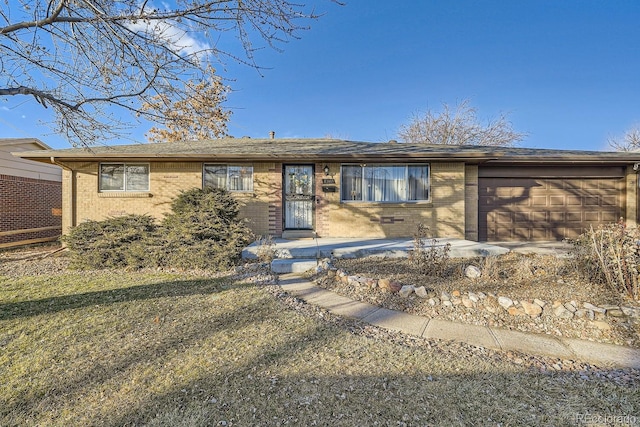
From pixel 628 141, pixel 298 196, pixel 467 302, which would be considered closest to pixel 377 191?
pixel 298 196

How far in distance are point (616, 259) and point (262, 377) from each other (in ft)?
14.8

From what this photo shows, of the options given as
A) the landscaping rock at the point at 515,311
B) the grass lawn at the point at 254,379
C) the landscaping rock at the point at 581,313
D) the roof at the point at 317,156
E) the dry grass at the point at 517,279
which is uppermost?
the roof at the point at 317,156

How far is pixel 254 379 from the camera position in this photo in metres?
2.22

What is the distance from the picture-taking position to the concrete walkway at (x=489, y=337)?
2611mm

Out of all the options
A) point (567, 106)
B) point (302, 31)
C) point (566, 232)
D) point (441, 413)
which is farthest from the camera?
point (567, 106)

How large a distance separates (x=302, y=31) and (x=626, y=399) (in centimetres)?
483

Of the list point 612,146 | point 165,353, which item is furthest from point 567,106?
point 165,353

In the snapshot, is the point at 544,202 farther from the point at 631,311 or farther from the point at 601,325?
the point at 601,325

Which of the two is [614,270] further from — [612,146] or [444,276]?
[612,146]

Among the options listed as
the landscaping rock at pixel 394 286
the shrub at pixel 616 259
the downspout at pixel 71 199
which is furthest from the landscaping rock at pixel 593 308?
the downspout at pixel 71 199

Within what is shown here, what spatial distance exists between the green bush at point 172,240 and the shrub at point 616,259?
559cm

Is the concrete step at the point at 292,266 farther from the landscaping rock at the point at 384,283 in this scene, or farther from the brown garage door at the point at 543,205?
the brown garage door at the point at 543,205

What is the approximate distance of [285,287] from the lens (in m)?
4.57

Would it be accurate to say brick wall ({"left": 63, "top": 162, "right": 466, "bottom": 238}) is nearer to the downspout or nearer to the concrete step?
the downspout
